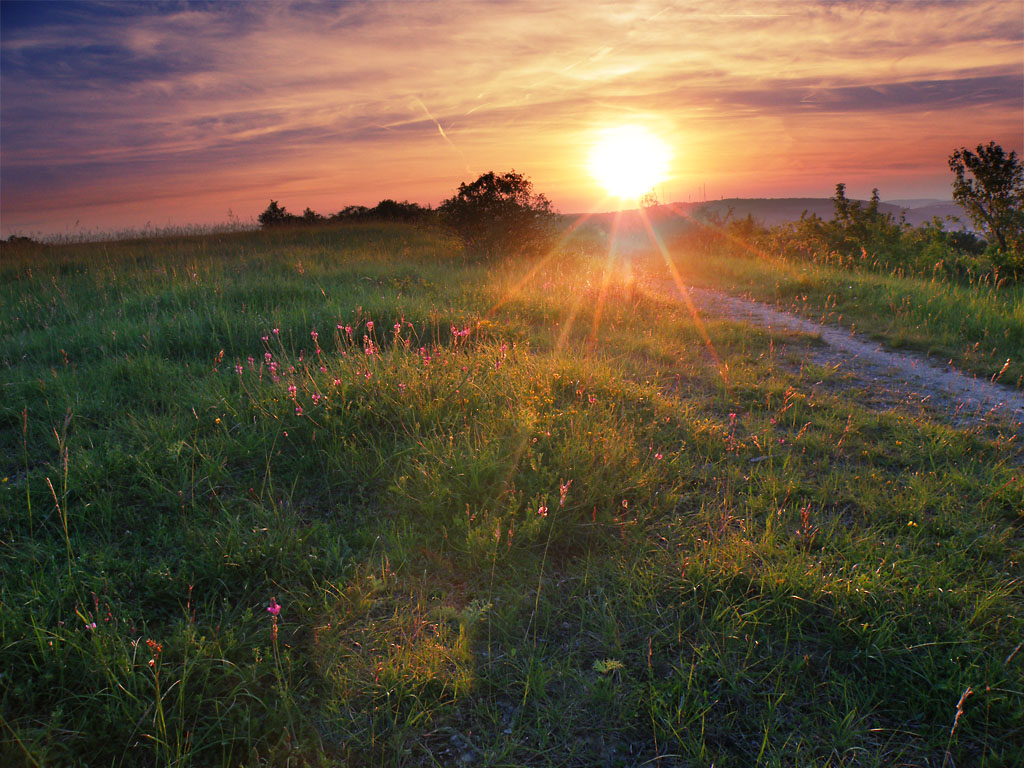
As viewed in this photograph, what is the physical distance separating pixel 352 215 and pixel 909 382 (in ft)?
83.3

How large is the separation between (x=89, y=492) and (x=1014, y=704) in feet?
14.5

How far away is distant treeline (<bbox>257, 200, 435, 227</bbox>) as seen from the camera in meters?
24.3

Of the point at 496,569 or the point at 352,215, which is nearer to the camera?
the point at 496,569

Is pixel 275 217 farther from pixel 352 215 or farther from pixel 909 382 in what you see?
pixel 909 382

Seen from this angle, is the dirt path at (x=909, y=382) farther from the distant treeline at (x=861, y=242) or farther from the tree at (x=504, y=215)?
the tree at (x=504, y=215)

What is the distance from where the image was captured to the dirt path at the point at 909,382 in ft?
15.4

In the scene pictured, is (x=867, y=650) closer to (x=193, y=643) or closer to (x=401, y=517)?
(x=401, y=517)

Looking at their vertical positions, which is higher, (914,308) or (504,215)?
(504,215)

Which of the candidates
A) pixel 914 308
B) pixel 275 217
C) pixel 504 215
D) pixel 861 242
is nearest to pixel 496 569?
pixel 914 308

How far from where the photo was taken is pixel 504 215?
15453 mm

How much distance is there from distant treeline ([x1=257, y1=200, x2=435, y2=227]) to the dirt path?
63.7ft

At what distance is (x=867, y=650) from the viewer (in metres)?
2.22

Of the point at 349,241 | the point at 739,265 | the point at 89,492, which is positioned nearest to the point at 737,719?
the point at 89,492

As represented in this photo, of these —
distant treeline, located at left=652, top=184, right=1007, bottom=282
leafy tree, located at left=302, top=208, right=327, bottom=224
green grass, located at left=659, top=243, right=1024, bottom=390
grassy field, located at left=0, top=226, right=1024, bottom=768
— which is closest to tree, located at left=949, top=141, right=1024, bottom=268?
distant treeline, located at left=652, top=184, right=1007, bottom=282
